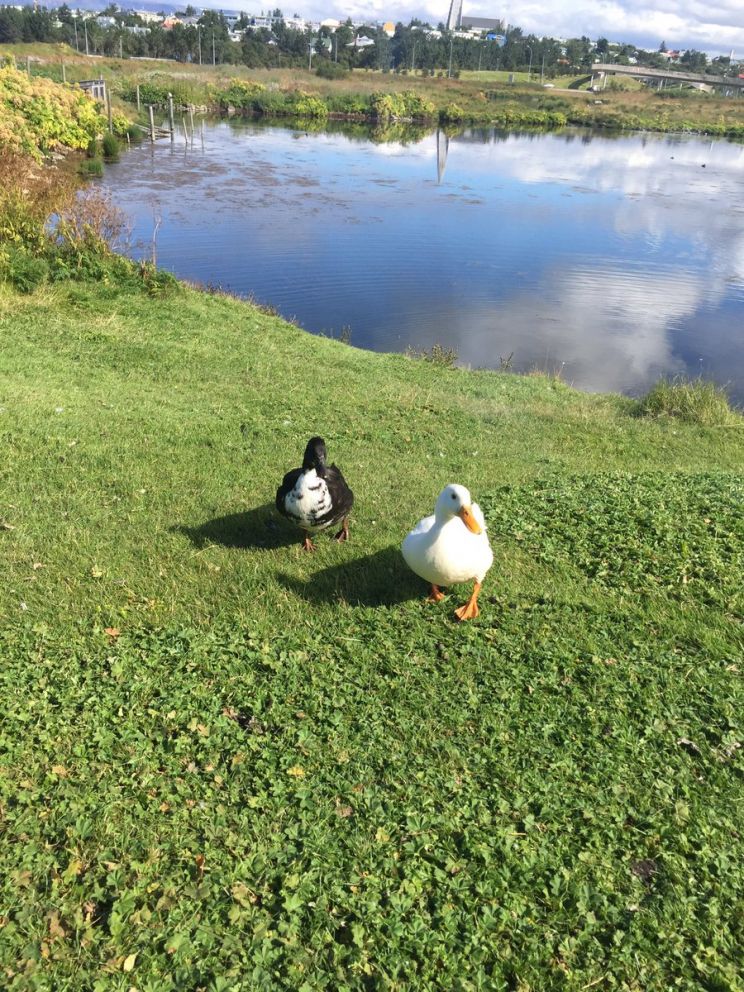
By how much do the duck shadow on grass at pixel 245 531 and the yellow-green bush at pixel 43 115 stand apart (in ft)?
87.0

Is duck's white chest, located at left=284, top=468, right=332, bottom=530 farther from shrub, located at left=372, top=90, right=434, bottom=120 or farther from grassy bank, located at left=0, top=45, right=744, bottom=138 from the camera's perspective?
shrub, located at left=372, top=90, right=434, bottom=120

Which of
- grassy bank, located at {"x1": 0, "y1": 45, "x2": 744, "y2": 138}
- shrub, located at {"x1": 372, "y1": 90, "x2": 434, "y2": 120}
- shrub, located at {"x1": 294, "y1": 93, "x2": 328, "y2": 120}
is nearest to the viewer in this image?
grassy bank, located at {"x1": 0, "y1": 45, "x2": 744, "y2": 138}

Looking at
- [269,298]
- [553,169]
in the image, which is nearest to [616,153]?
[553,169]

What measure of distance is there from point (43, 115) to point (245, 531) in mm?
36518

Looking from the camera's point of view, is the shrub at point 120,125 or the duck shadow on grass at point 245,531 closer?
the duck shadow on grass at point 245,531

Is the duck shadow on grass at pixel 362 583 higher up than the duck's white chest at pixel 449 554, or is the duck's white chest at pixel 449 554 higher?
the duck's white chest at pixel 449 554

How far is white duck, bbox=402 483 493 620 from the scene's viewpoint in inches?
222

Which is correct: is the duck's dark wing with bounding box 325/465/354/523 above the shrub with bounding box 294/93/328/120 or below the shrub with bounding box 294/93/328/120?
below

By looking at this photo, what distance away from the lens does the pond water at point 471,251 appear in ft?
66.0

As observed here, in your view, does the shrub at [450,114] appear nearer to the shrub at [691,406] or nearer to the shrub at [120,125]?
the shrub at [120,125]

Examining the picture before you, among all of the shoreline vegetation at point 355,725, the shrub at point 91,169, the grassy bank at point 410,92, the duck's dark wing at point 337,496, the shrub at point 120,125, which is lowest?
the shoreline vegetation at point 355,725

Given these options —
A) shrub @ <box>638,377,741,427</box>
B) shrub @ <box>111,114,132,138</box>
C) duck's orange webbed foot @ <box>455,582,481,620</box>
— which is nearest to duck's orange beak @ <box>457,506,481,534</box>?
duck's orange webbed foot @ <box>455,582,481,620</box>

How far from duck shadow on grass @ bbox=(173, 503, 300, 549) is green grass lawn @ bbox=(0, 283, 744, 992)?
4cm

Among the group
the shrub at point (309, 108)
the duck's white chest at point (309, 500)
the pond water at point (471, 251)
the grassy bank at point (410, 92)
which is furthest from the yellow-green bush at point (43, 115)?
the shrub at point (309, 108)
